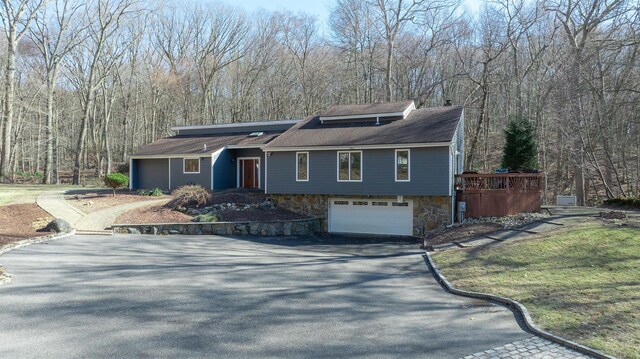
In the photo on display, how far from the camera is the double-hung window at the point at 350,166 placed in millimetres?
19875

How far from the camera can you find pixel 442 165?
1823cm

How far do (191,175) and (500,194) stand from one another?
1657 cm

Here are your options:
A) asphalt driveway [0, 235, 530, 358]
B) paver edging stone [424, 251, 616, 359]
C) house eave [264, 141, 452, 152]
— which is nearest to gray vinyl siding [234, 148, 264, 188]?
house eave [264, 141, 452, 152]

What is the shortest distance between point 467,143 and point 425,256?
88.3 feet

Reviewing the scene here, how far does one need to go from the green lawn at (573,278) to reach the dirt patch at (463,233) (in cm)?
198

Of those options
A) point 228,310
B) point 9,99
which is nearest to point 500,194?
point 228,310

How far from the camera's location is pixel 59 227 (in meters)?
15.1

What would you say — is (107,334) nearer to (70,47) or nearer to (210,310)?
(210,310)

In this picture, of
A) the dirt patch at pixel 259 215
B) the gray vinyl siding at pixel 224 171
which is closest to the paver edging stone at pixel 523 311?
the dirt patch at pixel 259 215

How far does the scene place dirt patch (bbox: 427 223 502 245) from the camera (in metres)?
14.9

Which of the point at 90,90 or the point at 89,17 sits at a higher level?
the point at 89,17

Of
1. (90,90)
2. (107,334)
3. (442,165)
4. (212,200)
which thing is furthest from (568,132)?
(90,90)

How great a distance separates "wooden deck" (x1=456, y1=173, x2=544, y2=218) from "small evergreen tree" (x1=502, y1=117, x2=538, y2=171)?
556 centimetres

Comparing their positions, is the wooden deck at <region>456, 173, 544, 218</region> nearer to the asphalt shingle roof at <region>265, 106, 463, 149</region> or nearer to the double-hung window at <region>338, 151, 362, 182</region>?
the asphalt shingle roof at <region>265, 106, 463, 149</region>
